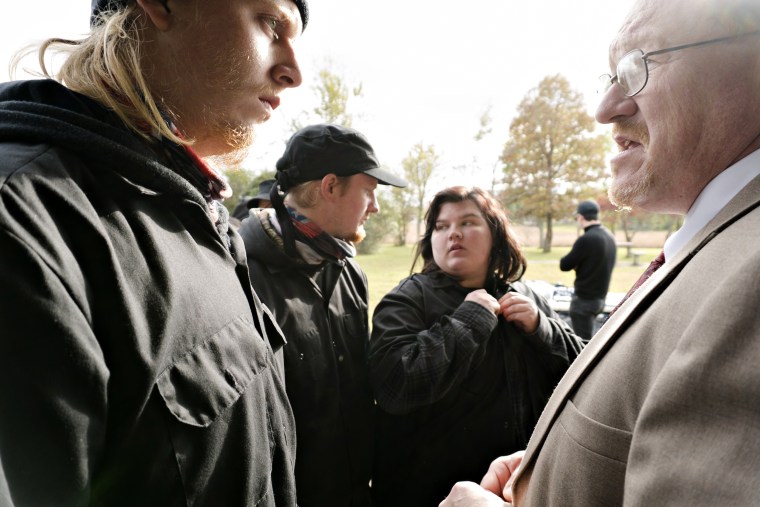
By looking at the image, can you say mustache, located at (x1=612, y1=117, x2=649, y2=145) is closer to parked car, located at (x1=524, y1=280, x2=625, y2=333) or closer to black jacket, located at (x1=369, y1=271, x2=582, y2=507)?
black jacket, located at (x1=369, y1=271, x2=582, y2=507)

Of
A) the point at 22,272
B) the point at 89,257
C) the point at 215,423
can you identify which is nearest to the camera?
the point at 22,272

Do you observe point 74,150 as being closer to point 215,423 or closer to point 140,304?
point 140,304

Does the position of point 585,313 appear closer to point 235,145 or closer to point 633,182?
point 633,182

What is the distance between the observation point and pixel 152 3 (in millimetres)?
Answer: 1068

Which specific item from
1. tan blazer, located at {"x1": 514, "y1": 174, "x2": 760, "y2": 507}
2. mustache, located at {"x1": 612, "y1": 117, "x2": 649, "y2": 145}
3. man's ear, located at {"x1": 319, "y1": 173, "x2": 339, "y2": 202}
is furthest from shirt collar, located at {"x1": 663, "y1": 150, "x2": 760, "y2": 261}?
man's ear, located at {"x1": 319, "y1": 173, "x2": 339, "y2": 202}

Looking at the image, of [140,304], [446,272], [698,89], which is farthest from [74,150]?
[446,272]

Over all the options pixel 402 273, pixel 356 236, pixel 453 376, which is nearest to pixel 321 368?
pixel 453 376

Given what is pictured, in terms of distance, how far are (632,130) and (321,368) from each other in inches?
60.8

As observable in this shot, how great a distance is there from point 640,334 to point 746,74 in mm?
688

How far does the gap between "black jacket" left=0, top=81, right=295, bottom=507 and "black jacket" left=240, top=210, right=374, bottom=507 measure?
2.31ft

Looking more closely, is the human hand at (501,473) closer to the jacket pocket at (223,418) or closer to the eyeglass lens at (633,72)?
the jacket pocket at (223,418)

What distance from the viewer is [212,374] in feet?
3.04

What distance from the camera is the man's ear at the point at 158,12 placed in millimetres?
1066

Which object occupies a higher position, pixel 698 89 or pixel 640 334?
pixel 698 89
